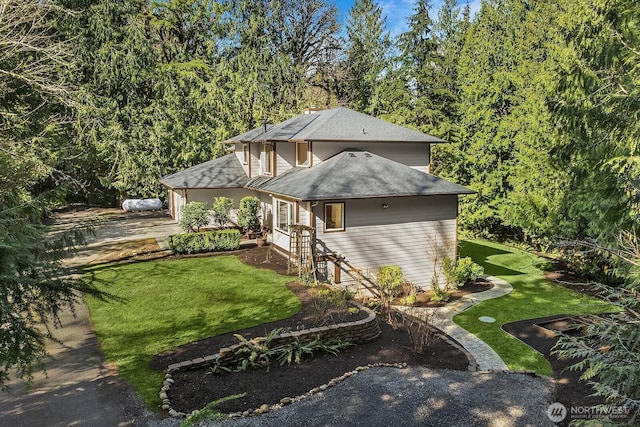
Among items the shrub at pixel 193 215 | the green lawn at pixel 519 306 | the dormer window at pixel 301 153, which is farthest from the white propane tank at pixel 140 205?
the green lawn at pixel 519 306

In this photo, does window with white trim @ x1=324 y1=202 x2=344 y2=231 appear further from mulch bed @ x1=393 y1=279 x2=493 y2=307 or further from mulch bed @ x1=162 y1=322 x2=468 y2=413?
mulch bed @ x1=162 y1=322 x2=468 y2=413

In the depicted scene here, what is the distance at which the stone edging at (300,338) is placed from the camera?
7468 mm

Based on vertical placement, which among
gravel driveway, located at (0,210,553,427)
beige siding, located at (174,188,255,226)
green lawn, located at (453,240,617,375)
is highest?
beige siding, located at (174,188,255,226)

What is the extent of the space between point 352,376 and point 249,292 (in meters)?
5.66

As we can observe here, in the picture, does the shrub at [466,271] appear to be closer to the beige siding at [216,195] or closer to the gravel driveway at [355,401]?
the gravel driveway at [355,401]

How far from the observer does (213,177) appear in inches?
909

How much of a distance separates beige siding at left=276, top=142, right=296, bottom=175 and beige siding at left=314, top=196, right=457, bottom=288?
5.98 m

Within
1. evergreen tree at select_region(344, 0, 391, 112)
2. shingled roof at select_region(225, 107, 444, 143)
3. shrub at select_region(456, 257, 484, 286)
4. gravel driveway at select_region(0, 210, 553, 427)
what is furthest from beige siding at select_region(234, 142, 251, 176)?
gravel driveway at select_region(0, 210, 553, 427)

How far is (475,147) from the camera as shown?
2398cm

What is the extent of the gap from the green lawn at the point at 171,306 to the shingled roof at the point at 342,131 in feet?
20.9

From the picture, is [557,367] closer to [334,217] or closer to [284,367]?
[284,367]

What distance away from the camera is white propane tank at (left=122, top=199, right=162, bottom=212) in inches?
1144

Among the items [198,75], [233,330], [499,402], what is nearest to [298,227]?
[233,330]

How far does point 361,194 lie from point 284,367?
7269 mm
